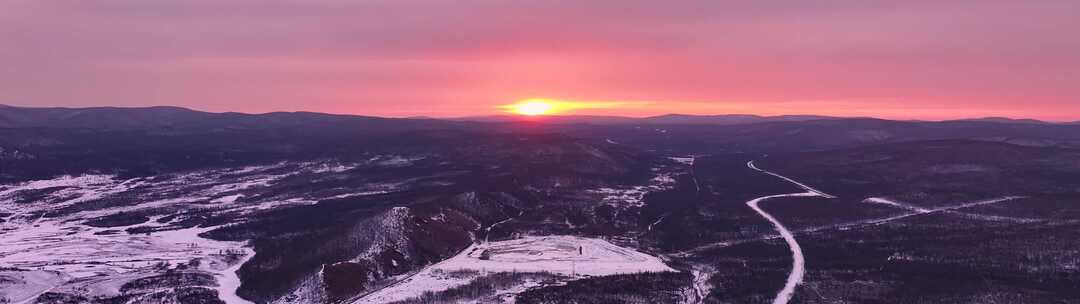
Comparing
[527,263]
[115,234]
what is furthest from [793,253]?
[115,234]

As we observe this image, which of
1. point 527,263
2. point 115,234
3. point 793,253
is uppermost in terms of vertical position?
point 793,253

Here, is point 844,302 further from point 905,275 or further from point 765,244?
point 765,244

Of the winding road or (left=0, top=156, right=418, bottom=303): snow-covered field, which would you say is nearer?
the winding road

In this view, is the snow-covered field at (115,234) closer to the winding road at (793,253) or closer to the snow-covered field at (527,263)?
the snow-covered field at (527,263)

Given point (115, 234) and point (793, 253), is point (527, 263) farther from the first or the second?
point (115, 234)

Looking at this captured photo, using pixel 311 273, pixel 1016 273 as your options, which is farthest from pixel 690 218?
pixel 311 273

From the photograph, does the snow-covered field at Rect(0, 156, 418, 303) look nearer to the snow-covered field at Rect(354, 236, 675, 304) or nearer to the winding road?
the snow-covered field at Rect(354, 236, 675, 304)

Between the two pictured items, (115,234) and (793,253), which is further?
(115,234)

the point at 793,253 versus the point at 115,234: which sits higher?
the point at 793,253

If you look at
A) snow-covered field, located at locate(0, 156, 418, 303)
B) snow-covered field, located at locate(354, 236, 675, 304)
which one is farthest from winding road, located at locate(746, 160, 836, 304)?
snow-covered field, located at locate(0, 156, 418, 303)
